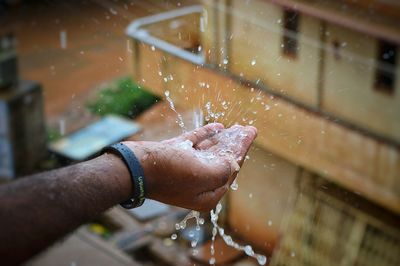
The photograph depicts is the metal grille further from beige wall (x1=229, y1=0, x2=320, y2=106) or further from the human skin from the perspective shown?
the human skin

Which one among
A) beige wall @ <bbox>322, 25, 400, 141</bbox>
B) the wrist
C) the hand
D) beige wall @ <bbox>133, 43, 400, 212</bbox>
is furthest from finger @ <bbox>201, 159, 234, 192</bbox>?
beige wall @ <bbox>322, 25, 400, 141</bbox>

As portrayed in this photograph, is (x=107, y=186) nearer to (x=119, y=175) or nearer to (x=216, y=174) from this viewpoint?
(x=119, y=175)

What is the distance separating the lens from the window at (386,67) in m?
4.62

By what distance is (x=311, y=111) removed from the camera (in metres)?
4.91

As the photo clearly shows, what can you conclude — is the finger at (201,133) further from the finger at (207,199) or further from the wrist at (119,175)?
the wrist at (119,175)

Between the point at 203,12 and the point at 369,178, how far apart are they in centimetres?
239

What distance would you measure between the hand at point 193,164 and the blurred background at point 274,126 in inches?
80.4

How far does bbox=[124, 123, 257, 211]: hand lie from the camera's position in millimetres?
2043

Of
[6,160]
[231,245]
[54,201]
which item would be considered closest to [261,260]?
[231,245]

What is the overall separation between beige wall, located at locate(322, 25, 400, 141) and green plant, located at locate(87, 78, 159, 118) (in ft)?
16.0

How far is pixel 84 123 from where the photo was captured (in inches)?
358

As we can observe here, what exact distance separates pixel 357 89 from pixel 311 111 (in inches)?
14.2

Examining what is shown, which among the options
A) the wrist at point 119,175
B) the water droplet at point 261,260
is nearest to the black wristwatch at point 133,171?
the wrist at point 119,175

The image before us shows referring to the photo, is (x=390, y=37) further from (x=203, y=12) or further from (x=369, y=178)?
(x=203, y=12)
